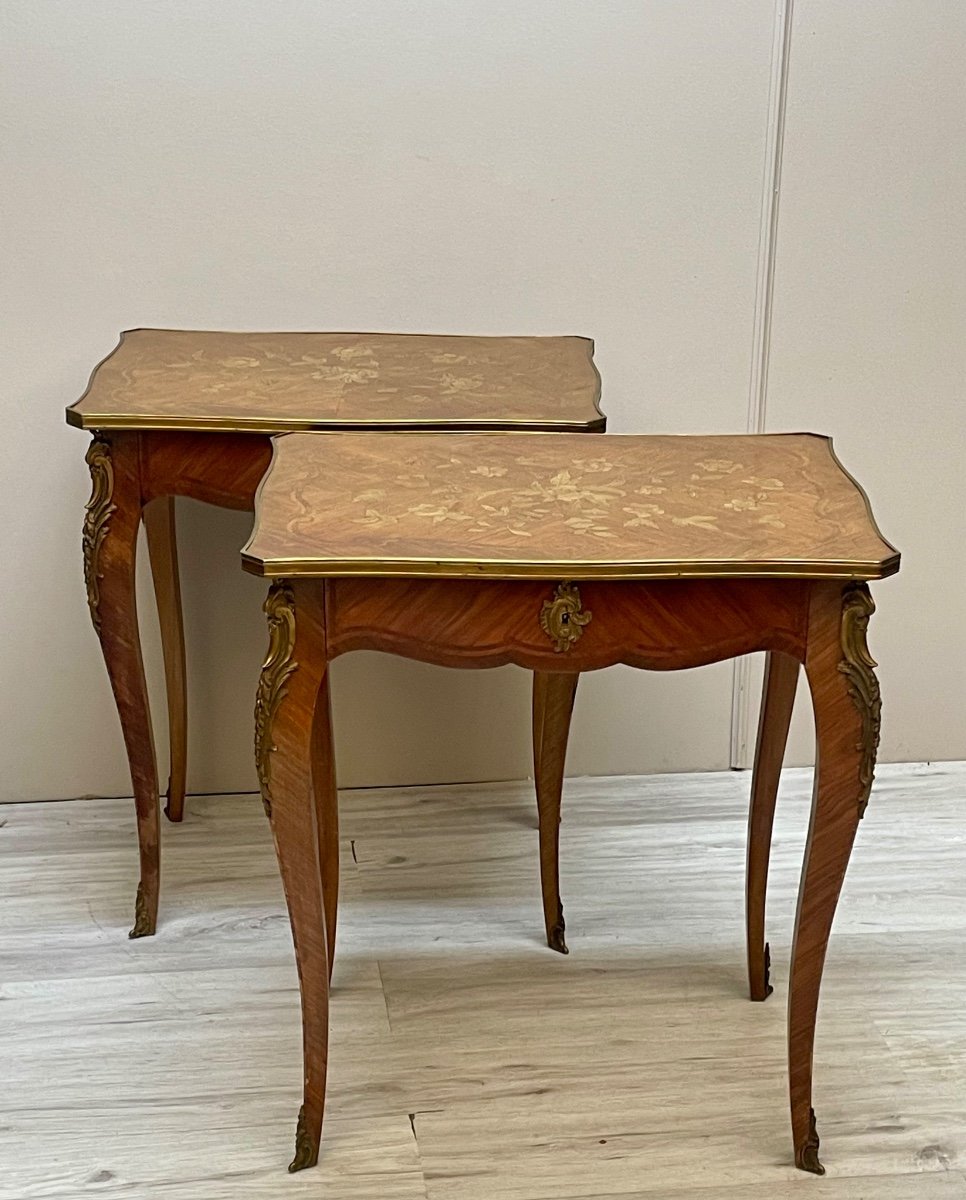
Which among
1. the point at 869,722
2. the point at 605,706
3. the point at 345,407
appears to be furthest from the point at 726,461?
the point at 605,706

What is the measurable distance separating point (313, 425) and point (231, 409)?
105 millimetres

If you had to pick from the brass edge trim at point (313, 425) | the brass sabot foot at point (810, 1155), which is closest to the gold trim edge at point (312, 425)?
the brass edge trim at point (313, 425)

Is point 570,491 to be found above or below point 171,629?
above

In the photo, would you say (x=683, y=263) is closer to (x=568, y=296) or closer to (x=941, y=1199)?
(x=568, y=296)

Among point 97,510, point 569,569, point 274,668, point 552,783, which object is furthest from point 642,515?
point 97,510

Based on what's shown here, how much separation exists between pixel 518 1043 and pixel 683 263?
1205 mm

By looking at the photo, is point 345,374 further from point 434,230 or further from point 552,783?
point 552,783

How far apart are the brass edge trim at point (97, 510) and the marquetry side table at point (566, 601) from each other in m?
0.33

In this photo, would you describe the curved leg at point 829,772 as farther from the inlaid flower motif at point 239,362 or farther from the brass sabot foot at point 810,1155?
the inlaid flower motif at point 239,362

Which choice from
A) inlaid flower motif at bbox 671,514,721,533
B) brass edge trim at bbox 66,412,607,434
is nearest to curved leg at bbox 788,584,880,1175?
inlaid flower motif at bbox 671,514,721,533

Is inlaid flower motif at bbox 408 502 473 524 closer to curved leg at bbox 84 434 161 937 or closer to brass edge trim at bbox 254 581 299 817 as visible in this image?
brass edge trim at bbox 254 581 299 817

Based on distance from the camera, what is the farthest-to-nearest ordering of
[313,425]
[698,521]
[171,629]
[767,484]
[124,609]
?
[171,629], [124,609], [313,425], [767,484], [698,521]

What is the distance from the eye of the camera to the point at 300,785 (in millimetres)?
1504

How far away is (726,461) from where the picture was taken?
1706mm
